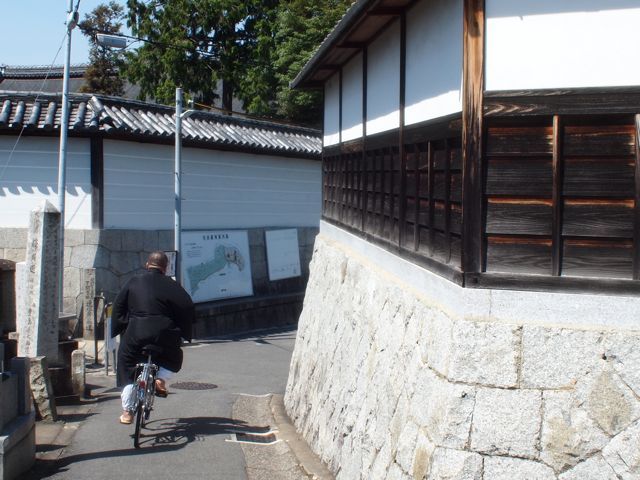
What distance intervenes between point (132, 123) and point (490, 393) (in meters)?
15.5

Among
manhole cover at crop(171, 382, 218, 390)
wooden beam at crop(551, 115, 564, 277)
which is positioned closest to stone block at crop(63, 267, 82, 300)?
manhole cover at crop(171, 382, 218, 390)

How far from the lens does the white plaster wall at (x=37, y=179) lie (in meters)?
18.3

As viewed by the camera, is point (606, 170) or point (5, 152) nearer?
point (606, 170)

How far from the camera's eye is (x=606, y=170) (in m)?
5.07

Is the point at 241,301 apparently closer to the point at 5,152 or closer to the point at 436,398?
the point at 5,152

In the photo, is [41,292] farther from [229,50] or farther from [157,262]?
[229,50]

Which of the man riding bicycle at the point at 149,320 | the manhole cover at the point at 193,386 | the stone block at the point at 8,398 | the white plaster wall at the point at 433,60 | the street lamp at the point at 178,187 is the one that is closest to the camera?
the white plaster wall at the point at 433,60

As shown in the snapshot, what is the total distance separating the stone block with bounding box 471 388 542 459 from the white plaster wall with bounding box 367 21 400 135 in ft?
11.5

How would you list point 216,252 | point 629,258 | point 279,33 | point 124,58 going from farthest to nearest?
point 124,58
point 279,33
point 216,252
point 629,258

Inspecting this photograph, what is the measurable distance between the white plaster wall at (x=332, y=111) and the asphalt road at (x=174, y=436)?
4.25 m

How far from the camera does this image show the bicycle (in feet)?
28.3

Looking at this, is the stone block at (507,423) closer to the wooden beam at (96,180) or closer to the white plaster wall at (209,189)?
the wooden beam at (96,180)

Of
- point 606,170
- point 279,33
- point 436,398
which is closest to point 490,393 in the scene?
point 436,398

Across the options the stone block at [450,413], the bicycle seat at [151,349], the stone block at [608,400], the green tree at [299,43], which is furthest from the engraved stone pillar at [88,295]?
the stone block at [608,400]
